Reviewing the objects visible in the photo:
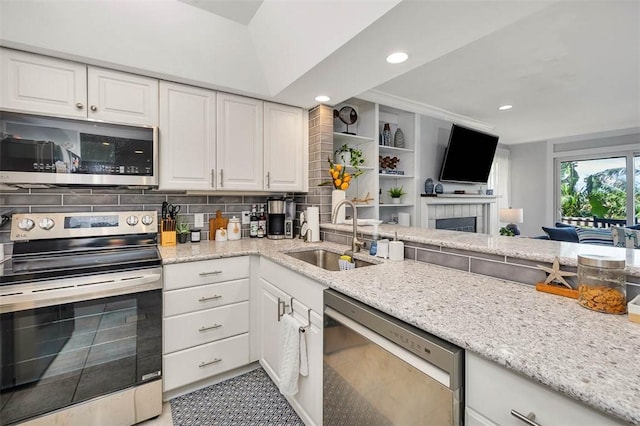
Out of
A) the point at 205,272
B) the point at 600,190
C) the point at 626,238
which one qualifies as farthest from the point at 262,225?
the point at 600,190

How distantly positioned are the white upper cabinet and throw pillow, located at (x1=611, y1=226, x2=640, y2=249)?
16.5 ft

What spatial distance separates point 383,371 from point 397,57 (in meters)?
1.71

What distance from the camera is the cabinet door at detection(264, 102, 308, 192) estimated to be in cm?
257

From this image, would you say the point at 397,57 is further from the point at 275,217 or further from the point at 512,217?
the point at 512,217

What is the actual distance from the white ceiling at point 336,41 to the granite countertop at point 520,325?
1.23 meters

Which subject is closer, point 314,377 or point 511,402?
point 511,402

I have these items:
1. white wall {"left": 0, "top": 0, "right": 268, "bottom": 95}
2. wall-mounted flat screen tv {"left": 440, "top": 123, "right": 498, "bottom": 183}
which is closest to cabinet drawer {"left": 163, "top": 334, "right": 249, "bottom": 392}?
white wall {"left": 0, "top": 0, "right": 268, "bottom": 95}

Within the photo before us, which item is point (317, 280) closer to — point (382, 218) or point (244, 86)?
point (244, 86)

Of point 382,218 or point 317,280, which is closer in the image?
point 317,280

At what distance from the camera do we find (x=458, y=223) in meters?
4.60

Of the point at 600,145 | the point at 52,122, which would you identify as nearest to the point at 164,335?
the point at 52,122

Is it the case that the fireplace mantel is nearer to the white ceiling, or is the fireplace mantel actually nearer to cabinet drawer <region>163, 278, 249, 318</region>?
the white ceiling

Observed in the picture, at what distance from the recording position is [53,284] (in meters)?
1.45

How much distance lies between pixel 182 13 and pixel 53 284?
71.2 inches
